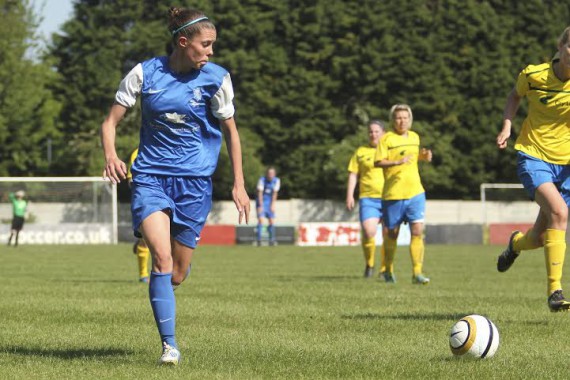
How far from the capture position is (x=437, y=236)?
41031 mm

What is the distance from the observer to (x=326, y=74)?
56781 millimetres

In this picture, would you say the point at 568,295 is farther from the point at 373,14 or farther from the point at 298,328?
the point at 373,14

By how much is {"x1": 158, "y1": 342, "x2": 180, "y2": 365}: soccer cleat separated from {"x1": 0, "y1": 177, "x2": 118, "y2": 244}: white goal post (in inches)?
1348

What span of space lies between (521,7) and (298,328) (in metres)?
48.9

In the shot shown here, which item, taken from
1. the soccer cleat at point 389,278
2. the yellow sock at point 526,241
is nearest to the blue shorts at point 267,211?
the soccer cleat at point 389,278

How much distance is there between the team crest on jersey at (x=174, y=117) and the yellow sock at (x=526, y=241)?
4.12 m

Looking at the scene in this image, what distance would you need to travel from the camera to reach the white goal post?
41188 millimetres

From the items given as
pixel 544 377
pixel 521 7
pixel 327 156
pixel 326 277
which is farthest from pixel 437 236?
pixel 544 377

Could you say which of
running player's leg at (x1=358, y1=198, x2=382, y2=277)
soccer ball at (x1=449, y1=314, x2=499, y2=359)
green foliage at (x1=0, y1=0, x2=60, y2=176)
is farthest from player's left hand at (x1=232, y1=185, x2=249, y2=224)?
green foliage at (x1=0, y1=0, x2=60, y2=176)

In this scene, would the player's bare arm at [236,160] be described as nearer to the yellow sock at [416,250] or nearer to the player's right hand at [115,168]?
the player's right hand at [115,168]

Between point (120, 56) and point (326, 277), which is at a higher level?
point (120, 56)

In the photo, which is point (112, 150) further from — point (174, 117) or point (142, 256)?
point (142, 256)

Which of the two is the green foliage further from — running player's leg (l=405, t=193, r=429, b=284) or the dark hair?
the dark hair

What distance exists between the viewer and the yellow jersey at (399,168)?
15516 millimetres
